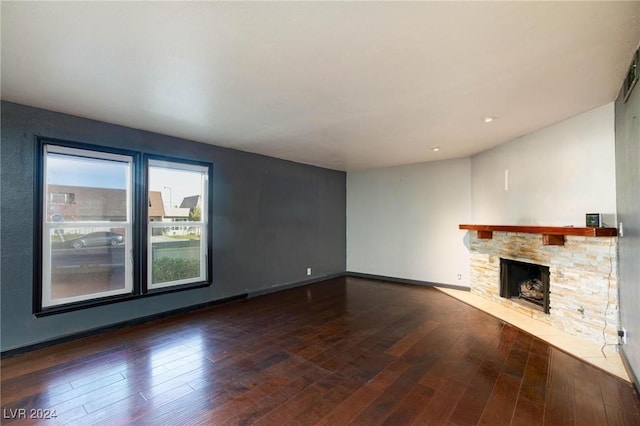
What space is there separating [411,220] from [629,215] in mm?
3744

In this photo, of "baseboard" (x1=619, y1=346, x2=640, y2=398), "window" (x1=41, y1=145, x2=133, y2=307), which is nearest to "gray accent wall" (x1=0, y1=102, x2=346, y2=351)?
"window" (x1=41, y1=145, x2=133, y2=307)

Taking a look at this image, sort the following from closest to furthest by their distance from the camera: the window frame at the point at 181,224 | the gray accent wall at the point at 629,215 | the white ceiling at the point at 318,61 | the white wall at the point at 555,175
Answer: the white ceiling at the point at 318,61
the gray accent wall at the point at 629,215
the white wall at the point at 555,175
the window frame at the point at 181,224

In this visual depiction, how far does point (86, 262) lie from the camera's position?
11.5ft

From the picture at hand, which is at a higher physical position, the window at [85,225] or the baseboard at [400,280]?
the window at [85,225]

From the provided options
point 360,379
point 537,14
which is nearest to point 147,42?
point 537,14

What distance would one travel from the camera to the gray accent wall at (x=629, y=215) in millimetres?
2270

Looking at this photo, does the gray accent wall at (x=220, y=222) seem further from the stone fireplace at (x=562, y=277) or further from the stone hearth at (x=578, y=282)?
the stone hearth at (x=578, y=282)

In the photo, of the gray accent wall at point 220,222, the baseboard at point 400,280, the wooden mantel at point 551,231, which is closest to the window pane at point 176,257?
the gray accent wall at point 220,222

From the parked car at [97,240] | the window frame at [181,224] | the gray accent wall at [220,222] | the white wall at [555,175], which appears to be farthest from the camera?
the window frame at [181,224]

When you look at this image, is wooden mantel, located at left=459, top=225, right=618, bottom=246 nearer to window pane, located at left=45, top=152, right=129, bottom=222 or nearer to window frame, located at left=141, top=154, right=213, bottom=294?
window frame, located at left=141, top=154, right=213, bottom=294

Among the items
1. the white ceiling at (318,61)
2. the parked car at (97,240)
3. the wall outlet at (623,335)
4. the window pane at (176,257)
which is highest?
the white ceiling at (318,61)

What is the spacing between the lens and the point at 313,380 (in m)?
2.51

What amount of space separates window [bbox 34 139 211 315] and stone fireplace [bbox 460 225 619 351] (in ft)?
15.1

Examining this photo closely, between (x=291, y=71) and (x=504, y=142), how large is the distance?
380cm
